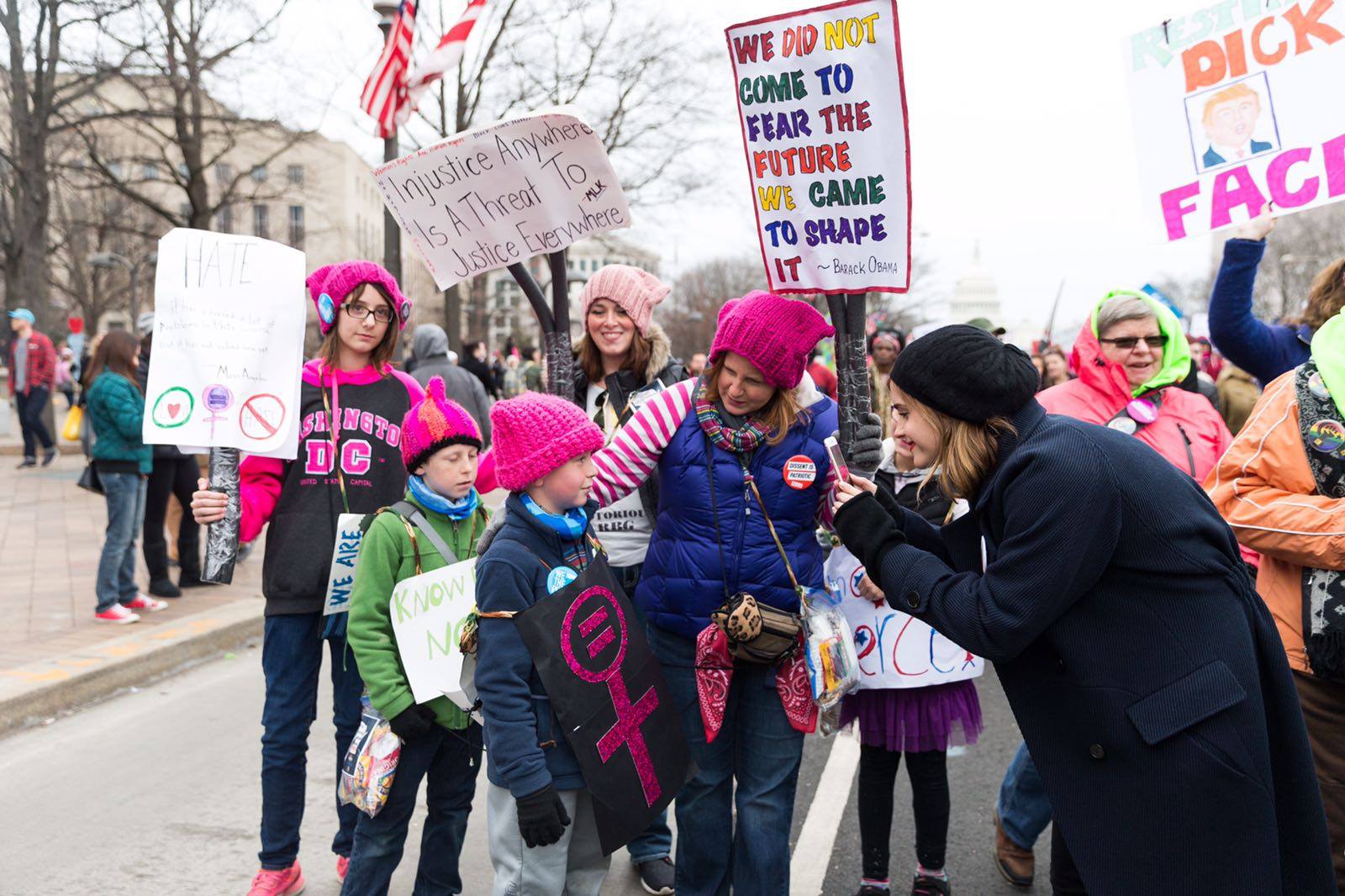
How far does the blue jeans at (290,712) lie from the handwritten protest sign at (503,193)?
1238mm

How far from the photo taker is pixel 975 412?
7.16ft

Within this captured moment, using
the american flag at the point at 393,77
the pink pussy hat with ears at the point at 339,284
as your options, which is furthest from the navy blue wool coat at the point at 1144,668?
the american flag at the point at 393,77

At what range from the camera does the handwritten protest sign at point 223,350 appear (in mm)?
3303

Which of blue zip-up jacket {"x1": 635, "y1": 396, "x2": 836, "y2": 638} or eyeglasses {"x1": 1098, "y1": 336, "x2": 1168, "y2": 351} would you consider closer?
blue zip-up jacket {"x1": 635, "y1": 396, "x2": 836, "y2": 638}

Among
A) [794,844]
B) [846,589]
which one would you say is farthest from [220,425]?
[794,844]

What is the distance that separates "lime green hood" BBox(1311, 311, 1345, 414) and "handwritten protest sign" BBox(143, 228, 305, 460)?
293cm

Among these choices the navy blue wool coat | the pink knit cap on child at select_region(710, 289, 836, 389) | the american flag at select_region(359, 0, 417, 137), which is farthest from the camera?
the american flag at select_region(359, 0, 417, 137)

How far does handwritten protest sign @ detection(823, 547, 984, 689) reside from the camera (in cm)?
340

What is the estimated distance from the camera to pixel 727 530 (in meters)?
3.01

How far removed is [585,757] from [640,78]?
22.0 m

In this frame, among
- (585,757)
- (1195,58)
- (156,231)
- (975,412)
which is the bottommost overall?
(585,757)

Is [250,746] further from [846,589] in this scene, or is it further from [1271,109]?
[1271,109]

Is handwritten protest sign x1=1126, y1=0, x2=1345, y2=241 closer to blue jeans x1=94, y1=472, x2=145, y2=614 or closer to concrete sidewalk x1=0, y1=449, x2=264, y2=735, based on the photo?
concrete sidewalk x1=0, y1=449, x2=264, y2=735

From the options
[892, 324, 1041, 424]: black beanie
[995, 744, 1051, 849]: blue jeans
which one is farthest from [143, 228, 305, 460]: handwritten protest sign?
[995, 744, 1051, 849]: blue jeans
